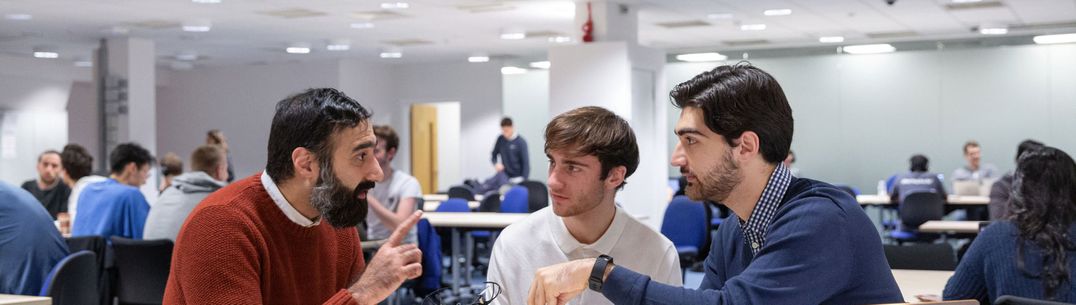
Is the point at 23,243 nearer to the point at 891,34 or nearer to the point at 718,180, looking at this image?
the point at 718,180

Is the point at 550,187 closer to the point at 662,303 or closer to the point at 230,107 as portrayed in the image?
the point at 662,303

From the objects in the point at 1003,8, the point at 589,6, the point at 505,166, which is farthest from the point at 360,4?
the point at 1003,8

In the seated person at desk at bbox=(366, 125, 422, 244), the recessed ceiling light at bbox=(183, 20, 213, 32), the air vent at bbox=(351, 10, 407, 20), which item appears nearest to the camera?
→ the seated person at desk at bbox=(366, 125, 422, 244)

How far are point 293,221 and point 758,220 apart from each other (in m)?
0.95

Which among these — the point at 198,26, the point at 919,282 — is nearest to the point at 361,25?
the point at 198,26

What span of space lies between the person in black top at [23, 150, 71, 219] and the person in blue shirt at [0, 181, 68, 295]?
13.6ft

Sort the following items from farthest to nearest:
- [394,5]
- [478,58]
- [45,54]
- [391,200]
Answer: [478,58]
[45,54]
[394,5]
[391,200]

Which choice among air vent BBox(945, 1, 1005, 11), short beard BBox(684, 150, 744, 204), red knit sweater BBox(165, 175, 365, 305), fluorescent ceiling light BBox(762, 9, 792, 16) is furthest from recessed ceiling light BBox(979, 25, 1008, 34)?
short beard BBox(684, 150, 744, 204)

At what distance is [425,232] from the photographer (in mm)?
6047

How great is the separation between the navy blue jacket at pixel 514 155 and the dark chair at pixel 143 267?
9.63 metres

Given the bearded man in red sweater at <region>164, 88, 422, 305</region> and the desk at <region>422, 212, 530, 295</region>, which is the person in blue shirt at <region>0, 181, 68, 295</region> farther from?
the desk at <region>422, 212, 530, 295</region>

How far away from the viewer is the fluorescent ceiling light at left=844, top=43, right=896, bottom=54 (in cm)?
1527

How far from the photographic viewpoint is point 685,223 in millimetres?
7660

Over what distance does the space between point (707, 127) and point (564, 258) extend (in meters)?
0.78
